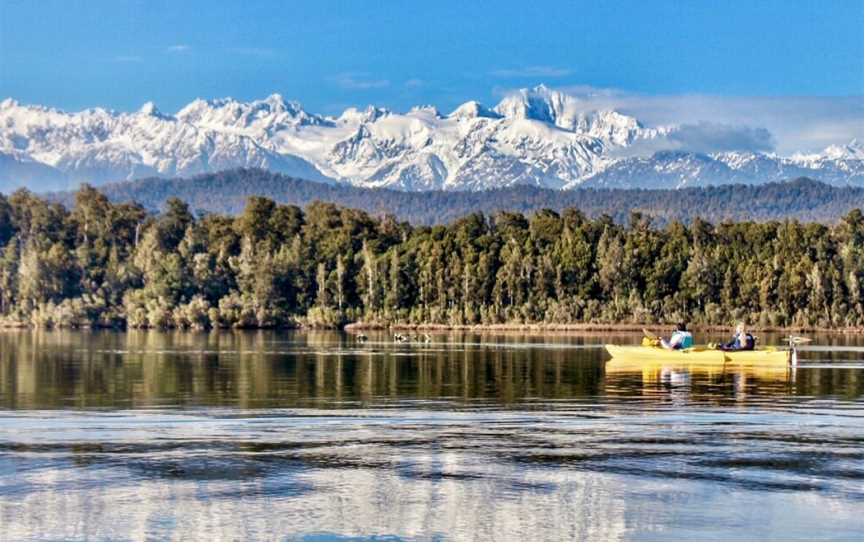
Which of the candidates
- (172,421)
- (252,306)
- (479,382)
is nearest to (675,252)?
(252,306)

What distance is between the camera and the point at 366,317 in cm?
16762

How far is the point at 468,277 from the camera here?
168 metres

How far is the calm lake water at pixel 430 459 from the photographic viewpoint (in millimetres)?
24953

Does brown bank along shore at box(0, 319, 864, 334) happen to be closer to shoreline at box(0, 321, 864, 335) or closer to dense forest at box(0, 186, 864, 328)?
shoreline at box(0, 321, 864, 335)

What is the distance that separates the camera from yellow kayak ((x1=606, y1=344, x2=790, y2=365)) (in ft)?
224

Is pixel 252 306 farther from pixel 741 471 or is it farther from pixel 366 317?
pixel 741 471

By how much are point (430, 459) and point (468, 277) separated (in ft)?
447

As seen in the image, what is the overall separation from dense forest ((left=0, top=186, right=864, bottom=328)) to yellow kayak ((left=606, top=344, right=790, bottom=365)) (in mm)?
84432

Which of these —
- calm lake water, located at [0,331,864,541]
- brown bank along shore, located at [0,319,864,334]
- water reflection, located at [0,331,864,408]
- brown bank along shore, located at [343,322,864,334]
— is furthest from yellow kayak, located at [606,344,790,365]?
brown bank along shore, located at [343,322,864,334]

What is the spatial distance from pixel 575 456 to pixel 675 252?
139996 millimetres

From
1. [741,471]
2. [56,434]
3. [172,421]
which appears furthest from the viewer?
[172,421]

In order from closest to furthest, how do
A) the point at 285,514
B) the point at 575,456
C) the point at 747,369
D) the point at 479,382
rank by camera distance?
1. the point at 285,514
2. the point at 575,456
3. the point at 479,382
4. the point at 747,369

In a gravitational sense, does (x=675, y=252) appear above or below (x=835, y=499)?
above

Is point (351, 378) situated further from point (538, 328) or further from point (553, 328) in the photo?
point (553, 328)
